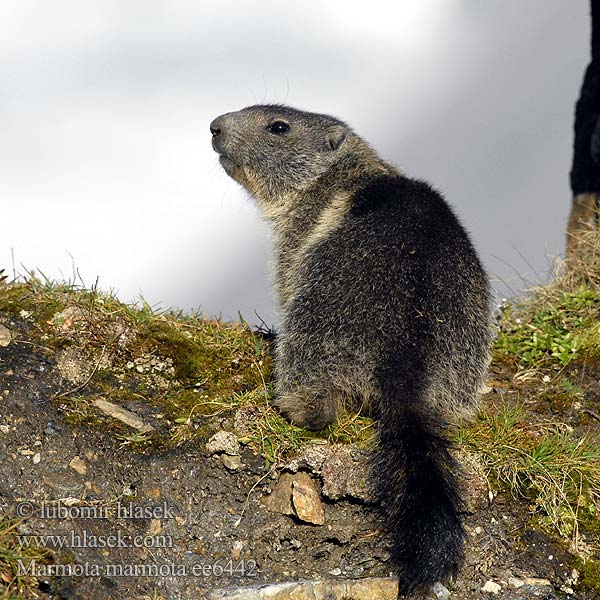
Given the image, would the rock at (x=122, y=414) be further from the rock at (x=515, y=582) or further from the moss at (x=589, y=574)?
the moss at (x=589, y=574)

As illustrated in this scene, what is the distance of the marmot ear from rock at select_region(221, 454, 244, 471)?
12.4 feet

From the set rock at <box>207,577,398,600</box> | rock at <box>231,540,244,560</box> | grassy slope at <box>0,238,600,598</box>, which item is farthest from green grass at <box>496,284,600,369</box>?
rock at <box>231,540,244,560</box>

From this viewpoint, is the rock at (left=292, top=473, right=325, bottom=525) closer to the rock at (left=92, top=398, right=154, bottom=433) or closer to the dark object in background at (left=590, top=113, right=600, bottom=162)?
the rock at (left=92, top=398, right=154, bottom=433)

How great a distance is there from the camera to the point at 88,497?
5.57 metres

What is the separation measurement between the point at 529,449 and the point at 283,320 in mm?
2278

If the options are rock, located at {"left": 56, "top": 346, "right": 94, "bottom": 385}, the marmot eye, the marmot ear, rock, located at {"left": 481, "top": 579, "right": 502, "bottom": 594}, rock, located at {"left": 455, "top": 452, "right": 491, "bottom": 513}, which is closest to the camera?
rock, located at {"left": 481, "top": 579, "right": 502, "bottom": 594}

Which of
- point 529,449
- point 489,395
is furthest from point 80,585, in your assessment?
point 489,395

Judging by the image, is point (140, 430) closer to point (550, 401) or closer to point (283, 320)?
point (283, 320)

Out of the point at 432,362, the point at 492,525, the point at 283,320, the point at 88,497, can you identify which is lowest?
the point at 492,525

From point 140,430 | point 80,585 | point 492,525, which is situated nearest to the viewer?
point 80,585

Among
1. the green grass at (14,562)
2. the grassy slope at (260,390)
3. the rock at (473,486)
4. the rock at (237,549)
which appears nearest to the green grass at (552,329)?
the grassy slope at (260,390)

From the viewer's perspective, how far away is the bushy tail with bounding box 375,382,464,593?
5121 millimetres

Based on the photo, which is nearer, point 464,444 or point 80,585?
point 80,585

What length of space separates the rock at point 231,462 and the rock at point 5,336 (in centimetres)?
211
